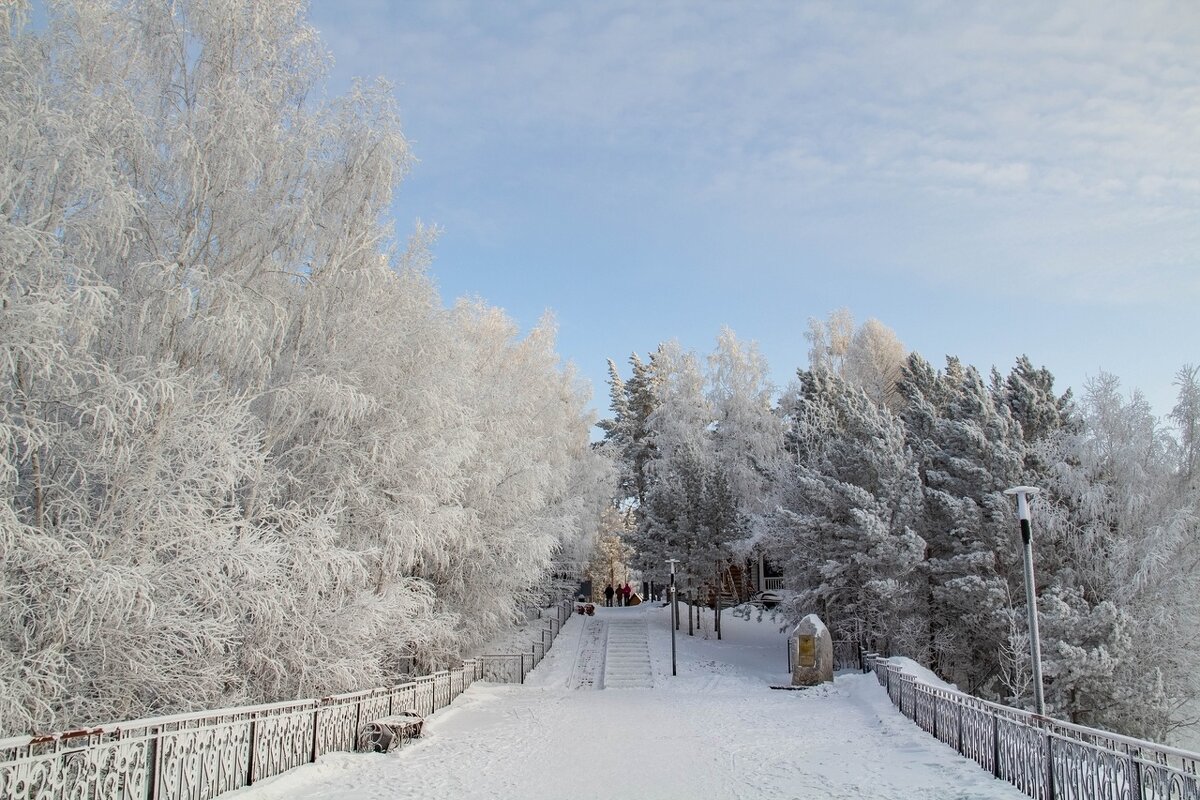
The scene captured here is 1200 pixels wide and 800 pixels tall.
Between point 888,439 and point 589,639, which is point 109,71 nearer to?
point 888,439

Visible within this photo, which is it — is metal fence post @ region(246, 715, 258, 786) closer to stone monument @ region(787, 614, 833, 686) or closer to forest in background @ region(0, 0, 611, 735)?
forest in background @ region(0, 0, 611, 735)

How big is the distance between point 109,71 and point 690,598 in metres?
26.2

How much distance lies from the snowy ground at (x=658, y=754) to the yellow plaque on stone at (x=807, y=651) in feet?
Result: 2.87

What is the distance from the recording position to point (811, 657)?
67.0 feet

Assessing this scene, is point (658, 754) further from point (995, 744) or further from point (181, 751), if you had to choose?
point (181, 751)

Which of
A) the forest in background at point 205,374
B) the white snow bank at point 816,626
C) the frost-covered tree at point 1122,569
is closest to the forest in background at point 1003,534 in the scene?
the frost-covered tree at point 1122,569

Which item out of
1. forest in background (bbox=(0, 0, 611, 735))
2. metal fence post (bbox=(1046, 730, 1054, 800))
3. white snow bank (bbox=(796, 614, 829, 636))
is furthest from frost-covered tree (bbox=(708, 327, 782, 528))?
metal fence post (bbox=(1046, 730, 1054, 800))

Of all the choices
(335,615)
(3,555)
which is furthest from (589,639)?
(3,555)

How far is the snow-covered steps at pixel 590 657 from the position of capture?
2369 cm

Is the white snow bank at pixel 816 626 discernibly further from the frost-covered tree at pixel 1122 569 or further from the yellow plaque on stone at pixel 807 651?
the frost-covered tree at pixel 1122 569

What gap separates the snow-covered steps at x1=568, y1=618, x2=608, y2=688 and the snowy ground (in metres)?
2.64

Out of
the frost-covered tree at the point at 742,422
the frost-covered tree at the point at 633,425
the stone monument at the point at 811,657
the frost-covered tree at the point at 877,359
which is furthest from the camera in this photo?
the frost-covered tree at the point at 633,425

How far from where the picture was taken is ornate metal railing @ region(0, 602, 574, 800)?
5.85 metres

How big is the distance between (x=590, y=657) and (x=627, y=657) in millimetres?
1383
